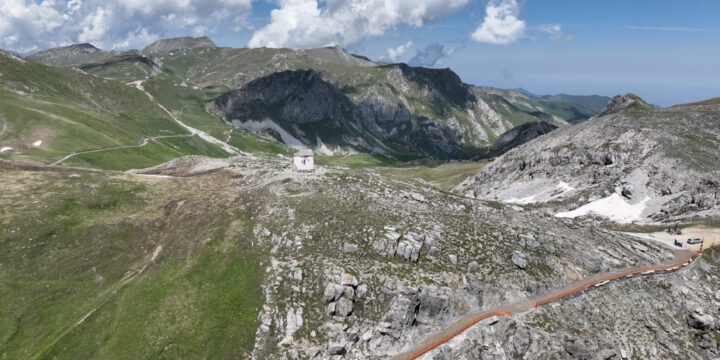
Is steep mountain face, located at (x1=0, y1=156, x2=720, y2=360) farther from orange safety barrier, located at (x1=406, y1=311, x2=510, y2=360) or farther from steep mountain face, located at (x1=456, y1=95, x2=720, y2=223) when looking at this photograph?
steep mountain face, located at (x1=456, y1=95, x2=720, y2=223)

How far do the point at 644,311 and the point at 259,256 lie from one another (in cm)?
6024

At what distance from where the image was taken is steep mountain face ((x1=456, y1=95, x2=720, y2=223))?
98312mm

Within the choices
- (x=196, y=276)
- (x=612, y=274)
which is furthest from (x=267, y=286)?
(x=612, y=274)

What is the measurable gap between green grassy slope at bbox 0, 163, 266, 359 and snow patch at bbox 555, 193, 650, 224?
9964 centimetres

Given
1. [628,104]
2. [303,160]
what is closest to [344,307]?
[303,160]

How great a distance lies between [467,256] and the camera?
180 ft

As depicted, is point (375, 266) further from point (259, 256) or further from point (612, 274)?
point (612, 274)

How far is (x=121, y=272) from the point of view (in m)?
47.7

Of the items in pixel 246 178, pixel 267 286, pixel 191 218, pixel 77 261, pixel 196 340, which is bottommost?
pixel 196 340

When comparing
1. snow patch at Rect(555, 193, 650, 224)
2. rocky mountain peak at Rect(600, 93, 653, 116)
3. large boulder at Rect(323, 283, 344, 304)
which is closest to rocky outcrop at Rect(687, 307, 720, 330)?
snow patch at Rect(555, 193, 650, 224)

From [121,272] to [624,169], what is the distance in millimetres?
141406

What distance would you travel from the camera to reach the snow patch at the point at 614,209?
3895 inches

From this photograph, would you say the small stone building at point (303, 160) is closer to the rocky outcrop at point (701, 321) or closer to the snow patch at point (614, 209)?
the rocky outcrop at point (701, 321)

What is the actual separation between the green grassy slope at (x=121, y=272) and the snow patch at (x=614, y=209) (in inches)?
3923
